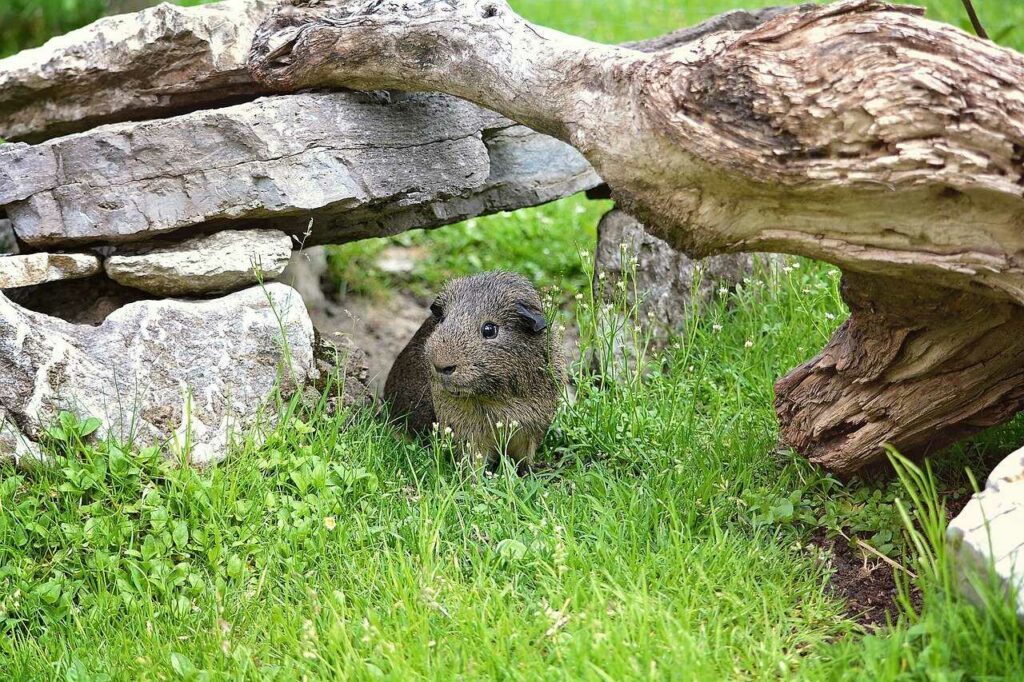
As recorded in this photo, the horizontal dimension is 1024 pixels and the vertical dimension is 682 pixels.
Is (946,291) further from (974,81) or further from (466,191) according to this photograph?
(466,191)

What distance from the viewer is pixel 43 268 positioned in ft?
17.2

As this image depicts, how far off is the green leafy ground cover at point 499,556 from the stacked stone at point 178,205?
35 centimetres

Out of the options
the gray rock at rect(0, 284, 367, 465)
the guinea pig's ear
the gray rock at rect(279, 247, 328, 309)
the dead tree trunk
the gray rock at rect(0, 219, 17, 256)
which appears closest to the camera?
the dead tree trunk

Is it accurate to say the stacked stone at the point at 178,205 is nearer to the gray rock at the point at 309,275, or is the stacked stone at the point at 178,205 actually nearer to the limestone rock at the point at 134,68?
the limestone rock at the point at 134,68

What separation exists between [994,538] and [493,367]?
284 centimetres

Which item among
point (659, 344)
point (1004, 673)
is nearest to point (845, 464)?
point (1004, 673)

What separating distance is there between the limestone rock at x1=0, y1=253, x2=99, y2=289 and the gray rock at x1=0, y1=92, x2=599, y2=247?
0.13 m

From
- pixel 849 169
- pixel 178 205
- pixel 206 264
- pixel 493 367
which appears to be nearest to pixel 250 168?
pixel 178 205

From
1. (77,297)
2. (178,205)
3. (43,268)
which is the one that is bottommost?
(77,297)

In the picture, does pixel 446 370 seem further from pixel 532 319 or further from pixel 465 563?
pixel 465 563

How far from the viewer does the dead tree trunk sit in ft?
10.8

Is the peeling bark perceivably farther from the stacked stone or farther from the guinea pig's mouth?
the stacked stone

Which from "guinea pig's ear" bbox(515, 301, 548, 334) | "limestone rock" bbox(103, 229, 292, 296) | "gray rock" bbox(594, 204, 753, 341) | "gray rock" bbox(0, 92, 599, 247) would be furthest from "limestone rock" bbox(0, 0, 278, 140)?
"gray rock" bbox(594, 204, 753, 341)

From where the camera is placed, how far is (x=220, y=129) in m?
5.36
